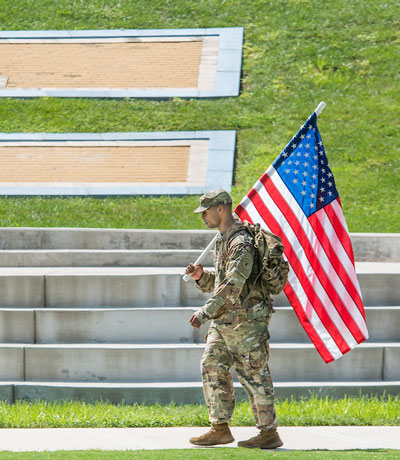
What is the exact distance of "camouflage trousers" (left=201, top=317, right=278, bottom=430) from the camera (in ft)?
18.5

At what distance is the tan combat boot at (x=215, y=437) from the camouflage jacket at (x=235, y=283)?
731mm

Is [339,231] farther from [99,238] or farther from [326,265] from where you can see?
[99,238]

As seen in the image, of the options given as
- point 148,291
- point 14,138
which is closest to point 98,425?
point 148,291

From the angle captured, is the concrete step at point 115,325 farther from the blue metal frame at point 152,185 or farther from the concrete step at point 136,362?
the blue metal frame at point 152,185

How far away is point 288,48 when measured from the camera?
58.2 feet

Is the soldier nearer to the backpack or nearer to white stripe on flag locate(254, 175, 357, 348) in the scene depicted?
the backpack

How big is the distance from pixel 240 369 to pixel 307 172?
1.59 m

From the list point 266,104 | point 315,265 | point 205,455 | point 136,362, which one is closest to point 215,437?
point 205,455

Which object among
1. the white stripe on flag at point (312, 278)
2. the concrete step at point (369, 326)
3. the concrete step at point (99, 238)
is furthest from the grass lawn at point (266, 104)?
the white stripe on flag at point (312, 278)

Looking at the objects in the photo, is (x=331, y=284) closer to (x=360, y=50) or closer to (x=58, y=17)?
(x=360, y=50)

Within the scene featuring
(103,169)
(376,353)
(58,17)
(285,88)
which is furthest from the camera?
(58,17)

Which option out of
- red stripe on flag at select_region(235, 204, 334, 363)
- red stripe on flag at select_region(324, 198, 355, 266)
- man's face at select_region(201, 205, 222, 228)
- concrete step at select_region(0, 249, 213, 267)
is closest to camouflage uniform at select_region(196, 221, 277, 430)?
man's face at select_region(201, 205, 222, 228)

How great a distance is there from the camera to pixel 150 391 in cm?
724

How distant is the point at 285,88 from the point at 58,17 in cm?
630
